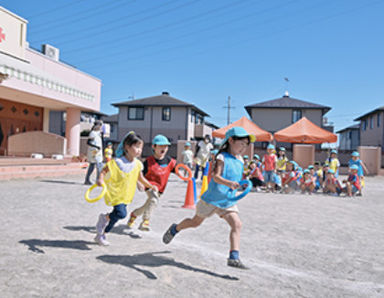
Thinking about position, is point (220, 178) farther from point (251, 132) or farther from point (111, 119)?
point (111, 119)

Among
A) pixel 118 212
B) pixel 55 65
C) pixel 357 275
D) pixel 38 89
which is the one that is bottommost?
pixel 357 275

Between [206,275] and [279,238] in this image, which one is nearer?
[206,275]

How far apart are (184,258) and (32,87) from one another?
14.8m

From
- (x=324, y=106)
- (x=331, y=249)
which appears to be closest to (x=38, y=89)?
(x=331, y=249)

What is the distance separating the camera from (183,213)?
7.05 metres

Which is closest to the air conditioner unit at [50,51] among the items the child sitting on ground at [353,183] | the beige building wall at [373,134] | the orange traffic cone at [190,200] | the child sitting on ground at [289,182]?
the child sitting on ground at [289,182]

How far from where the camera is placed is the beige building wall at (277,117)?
37.0 m

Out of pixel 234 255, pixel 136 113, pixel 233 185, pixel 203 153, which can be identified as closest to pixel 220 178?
pixel 233 185

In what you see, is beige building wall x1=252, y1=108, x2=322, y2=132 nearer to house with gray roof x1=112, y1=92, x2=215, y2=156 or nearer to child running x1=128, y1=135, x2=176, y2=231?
house with gray roof x1=112, y1=92, x2=215, y2=156

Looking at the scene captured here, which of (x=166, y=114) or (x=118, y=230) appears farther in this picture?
(x=166, y=114)

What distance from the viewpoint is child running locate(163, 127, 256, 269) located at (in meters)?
3.59

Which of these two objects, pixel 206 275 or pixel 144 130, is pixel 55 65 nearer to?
pixel 206 275

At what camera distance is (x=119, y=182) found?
14.0 feet

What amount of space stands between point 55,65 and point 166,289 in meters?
18.0
